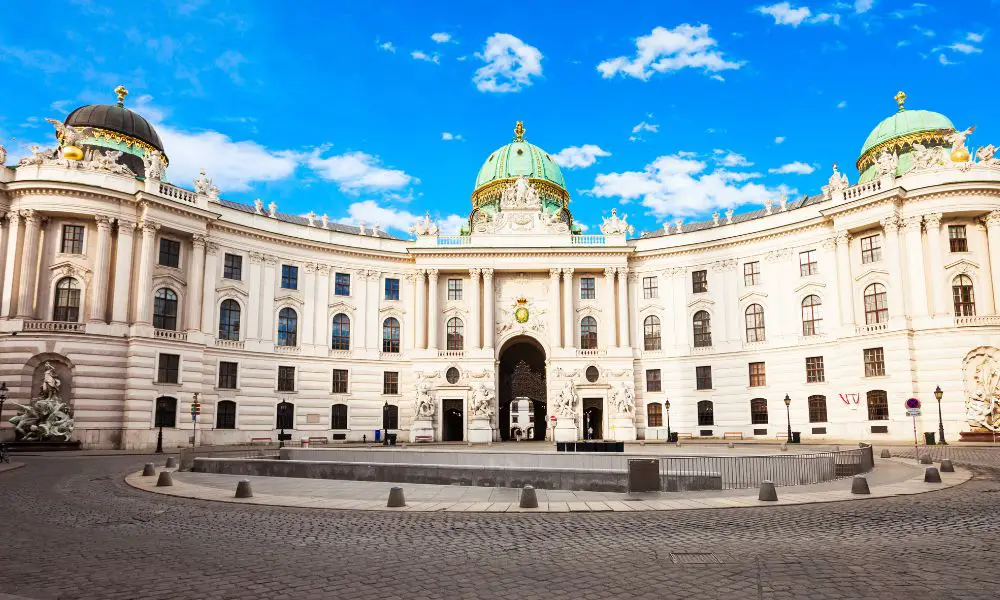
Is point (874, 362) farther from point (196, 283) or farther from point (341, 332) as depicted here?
point (196, 283)

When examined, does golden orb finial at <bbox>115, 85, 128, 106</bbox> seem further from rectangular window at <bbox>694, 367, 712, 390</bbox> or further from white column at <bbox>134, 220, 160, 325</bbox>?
rectangular window at <bbox>694, 367, 712, 390</bbox>

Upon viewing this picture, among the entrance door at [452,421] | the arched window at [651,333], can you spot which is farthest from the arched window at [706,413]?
the entrance door at [452,421]

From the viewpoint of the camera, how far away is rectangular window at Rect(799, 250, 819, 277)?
5171 cm

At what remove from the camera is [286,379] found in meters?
53.2

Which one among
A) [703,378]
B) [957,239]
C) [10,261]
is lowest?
[703,378]

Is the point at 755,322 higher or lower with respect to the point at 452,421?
higher

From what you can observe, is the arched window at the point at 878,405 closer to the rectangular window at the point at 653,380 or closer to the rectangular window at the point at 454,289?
the rectangular window at the point at 653,380

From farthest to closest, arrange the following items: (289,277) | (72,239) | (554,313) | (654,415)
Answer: (554,313) < (654,415) < (289,277) < (72,239)

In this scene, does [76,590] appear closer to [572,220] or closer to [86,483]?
[86,483]

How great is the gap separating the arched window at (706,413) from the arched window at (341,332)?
30.0 metres

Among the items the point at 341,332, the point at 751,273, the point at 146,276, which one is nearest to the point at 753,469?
the point at 751,273

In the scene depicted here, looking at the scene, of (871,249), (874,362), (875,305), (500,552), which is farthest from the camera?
(871,249)

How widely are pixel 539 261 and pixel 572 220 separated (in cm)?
1398

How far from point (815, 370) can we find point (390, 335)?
3462 cm
